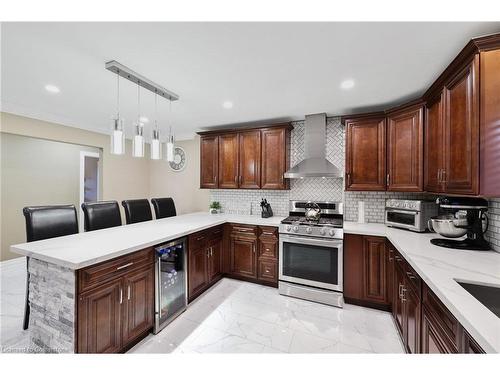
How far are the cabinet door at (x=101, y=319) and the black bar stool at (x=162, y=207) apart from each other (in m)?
1.79

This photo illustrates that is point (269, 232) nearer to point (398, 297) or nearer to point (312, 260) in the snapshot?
point (312, 260)

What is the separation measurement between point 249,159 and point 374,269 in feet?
7.47

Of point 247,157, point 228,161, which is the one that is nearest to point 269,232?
point 247,157

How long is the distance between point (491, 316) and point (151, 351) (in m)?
2.22

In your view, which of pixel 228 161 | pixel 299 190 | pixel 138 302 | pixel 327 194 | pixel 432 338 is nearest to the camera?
pixel 432 338

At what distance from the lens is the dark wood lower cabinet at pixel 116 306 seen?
4.67ft

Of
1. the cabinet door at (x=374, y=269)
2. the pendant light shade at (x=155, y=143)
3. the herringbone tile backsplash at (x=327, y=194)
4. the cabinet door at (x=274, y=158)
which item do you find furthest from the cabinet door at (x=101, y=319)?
the cabinet door at (x=374, y=269)

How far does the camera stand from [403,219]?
2420mm

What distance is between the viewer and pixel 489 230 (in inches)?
67.1

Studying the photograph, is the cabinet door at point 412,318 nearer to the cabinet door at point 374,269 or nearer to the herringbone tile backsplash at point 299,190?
the cabinet door at point 374,269

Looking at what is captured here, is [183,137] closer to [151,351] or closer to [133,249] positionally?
[133,249]

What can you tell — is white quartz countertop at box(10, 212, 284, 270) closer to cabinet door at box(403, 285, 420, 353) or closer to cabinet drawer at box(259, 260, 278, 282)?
cabinet drawer at box(259, 260, 278, 282)

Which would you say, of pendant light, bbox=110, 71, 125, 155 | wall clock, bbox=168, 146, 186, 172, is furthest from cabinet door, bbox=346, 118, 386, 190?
wall clock, bbox=168, 146, 186, 172
